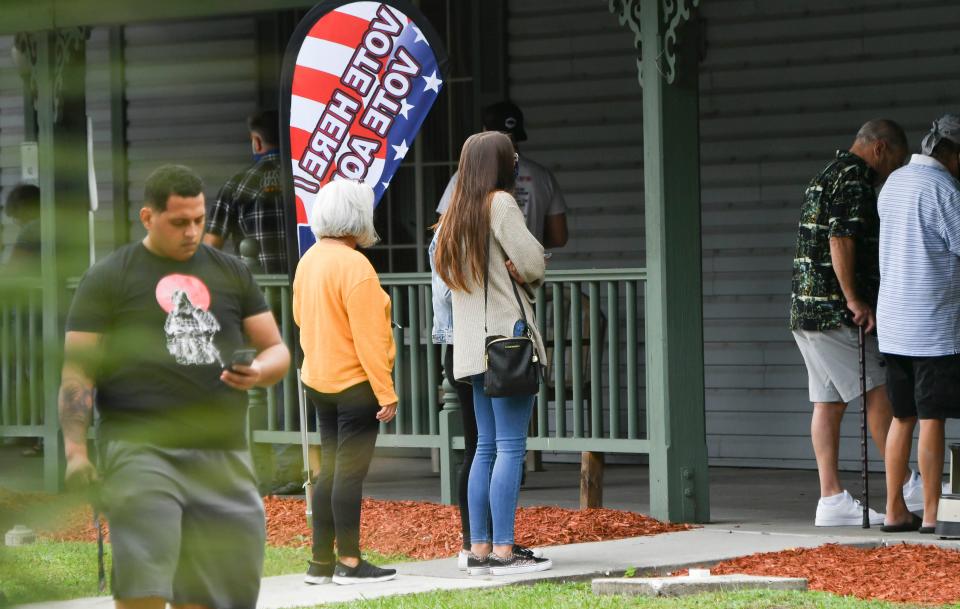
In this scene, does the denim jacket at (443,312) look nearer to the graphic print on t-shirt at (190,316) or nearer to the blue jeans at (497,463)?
the blue jeans at (497,463)

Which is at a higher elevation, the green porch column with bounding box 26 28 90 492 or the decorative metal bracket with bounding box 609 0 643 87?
the decorative metal bracket with bounding box 609 0 643 87

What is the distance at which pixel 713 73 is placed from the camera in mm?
10555

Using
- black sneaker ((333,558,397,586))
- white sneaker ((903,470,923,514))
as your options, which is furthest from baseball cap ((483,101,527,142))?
black sneaker ((333,558,397,586))

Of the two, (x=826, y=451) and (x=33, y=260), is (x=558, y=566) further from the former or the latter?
(x=33, y=260)

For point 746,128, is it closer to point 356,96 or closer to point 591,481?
point 591,481

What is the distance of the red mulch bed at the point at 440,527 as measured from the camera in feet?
24.7

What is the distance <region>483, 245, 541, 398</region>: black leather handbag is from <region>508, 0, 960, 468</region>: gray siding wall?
4.32m

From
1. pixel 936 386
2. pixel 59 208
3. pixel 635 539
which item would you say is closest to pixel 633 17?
pixel 936 386

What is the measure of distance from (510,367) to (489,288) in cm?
36

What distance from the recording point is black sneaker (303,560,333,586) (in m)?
6.36

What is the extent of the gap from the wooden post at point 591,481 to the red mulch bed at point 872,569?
5.60 feet

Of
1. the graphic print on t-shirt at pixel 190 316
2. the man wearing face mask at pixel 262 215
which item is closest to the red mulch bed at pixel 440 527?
the man wearing face mask at pixel 262 215

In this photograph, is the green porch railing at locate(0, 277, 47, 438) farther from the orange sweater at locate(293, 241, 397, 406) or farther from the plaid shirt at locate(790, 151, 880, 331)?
the plaid shirt at locate(790, 151, 880, 331)

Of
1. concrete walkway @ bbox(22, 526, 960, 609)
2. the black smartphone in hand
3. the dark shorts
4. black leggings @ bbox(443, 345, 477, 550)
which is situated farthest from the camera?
the dark shorts
